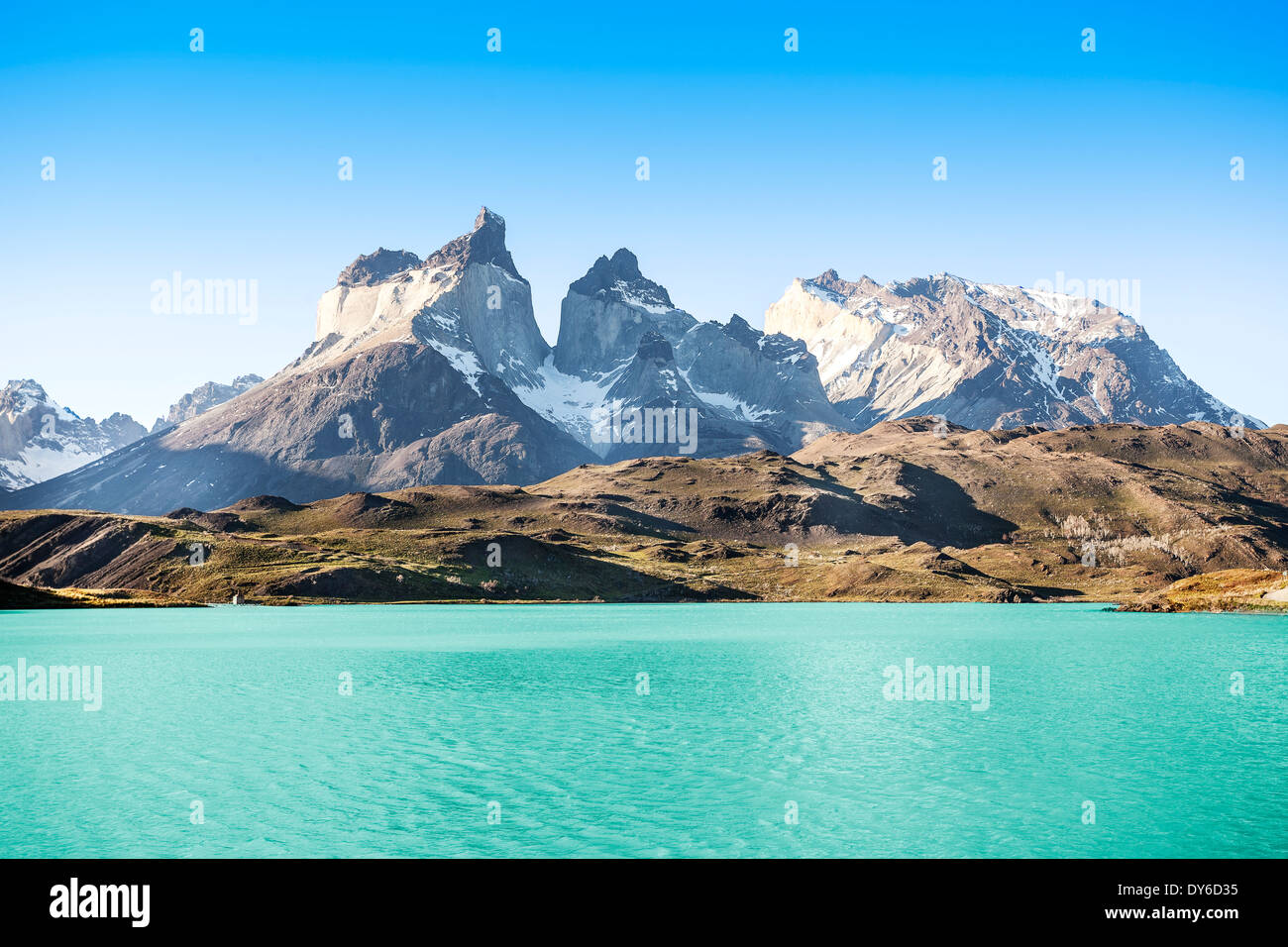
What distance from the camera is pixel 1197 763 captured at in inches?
1877

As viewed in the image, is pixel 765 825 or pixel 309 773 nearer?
pixel 765 825

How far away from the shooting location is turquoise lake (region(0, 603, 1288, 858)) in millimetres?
36094

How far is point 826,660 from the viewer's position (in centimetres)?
9775

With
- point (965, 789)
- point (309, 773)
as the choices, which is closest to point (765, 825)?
point (965, 789)

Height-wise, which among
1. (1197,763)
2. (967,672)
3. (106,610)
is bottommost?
(106,610)

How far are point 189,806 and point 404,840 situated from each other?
454 inches

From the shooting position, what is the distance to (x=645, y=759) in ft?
161

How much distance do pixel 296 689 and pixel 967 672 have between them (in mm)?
58394

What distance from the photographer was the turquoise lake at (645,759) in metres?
36.1
